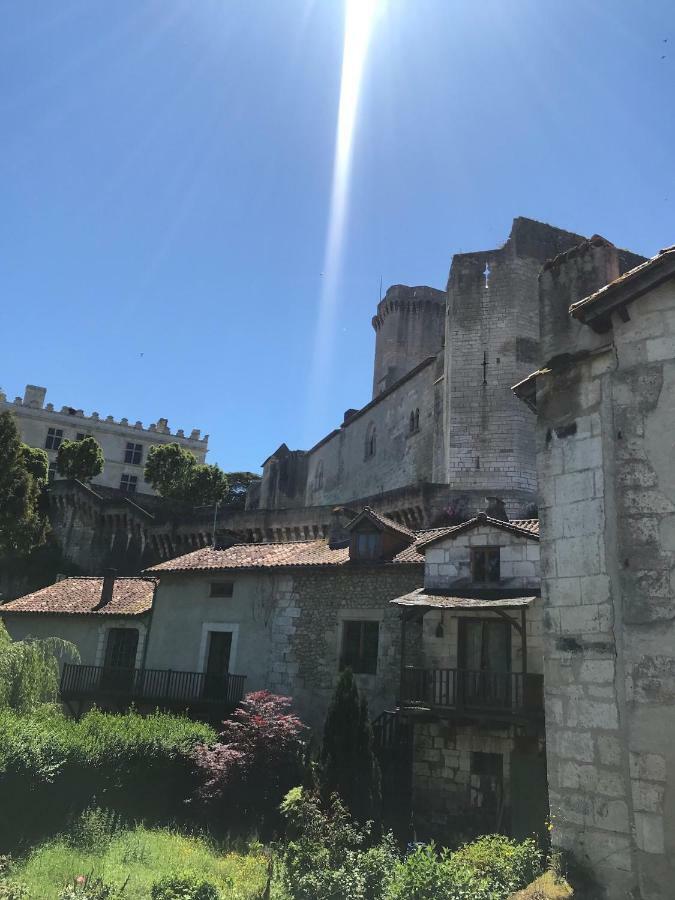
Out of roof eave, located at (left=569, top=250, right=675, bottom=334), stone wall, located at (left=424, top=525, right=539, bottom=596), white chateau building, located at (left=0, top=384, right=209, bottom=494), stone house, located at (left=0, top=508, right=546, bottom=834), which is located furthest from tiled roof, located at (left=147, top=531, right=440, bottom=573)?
white chateau building, located at (left=0, top=384, right=209, bottom=494)

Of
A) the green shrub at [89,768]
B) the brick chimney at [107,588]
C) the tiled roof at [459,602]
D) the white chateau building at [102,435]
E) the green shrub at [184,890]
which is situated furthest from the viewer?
the white chateau building at [102,435]

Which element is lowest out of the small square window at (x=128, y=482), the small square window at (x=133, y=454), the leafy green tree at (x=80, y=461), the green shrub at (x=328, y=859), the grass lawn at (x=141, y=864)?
the grass lawn at (x=141, y=864)

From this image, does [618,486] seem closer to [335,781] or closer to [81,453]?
[335,781]

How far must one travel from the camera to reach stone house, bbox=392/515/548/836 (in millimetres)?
14047

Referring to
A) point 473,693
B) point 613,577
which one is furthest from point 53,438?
point 613,577

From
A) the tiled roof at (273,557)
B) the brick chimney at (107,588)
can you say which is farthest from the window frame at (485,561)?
the brick chimney at (107,588)

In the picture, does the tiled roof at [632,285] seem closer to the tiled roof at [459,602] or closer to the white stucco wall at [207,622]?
the tiled roof at [459,602]

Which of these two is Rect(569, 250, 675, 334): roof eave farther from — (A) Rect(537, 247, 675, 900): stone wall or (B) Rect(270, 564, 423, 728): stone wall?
(B) Rect(270, 564, 423, 728): stone wall

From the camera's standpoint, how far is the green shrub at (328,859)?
7.87 meters

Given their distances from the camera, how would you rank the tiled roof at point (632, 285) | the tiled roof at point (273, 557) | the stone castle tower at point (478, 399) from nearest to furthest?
the tiled roof at point (632, 285)
the tiled roof at point (273, 557)
the stone castle tower at point (478, 399)

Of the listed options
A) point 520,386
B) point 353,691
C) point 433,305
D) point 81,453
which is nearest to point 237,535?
point 81,453

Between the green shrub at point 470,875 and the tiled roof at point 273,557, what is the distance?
32.1ft

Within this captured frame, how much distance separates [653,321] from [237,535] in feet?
96.7

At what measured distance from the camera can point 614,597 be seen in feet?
23.5
